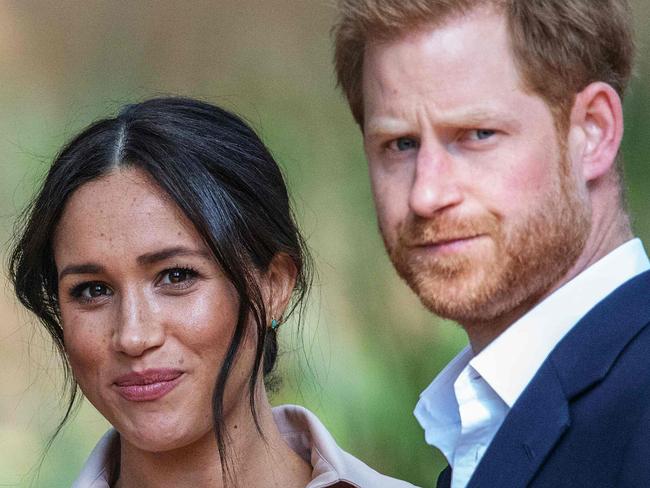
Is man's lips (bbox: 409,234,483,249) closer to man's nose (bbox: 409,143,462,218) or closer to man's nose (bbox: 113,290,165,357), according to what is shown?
man's nose (bbox: 409,143,462,218)

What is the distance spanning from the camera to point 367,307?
4.55 meters

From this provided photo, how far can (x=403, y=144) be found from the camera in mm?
2293

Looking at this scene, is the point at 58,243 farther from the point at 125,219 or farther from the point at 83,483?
the point at 83,483

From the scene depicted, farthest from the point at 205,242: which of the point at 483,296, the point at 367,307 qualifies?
the point at 367,307

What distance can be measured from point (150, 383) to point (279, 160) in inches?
67.9

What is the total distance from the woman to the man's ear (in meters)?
0.93

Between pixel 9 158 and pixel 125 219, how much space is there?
174 centimetres

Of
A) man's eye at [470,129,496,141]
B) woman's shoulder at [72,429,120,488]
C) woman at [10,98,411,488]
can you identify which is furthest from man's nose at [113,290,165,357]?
man's eye at [470,129,496,141]

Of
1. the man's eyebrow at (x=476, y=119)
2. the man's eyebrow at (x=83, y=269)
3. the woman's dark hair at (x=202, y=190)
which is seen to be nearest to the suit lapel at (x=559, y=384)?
the man's eyebrow at (x=476, y=119)

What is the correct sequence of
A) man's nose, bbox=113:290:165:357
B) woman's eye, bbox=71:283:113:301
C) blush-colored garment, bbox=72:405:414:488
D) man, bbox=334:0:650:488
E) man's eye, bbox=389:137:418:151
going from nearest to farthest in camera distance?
A: man, bbox=334:0:650:488
man's eye, bbox=389:137:418:151
man's nose, bbox=113:290:165:357
woman's eye, bbox=71:283:113:301
blush-colored garment, bbox=72:405:414:488

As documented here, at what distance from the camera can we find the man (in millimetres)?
2140

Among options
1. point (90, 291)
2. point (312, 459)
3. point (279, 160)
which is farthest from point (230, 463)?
point (279, 160)

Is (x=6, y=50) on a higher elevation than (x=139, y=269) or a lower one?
higher

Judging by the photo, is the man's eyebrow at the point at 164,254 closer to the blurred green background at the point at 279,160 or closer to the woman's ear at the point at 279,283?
the woman's ear at the point at 279,283
